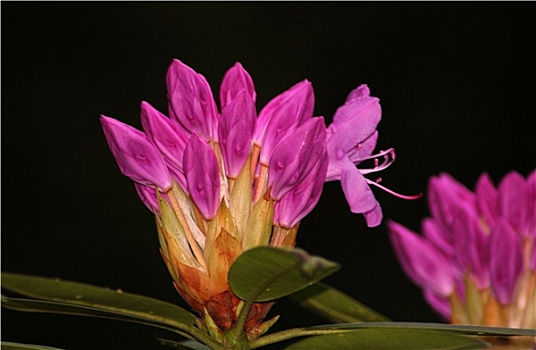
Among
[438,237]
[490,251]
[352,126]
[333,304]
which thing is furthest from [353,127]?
[438,237]

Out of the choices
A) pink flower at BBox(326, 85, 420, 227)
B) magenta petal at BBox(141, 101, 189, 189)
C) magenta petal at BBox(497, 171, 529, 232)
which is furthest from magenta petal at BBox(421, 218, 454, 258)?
magenta petal at BBox(141, 101, 189, 189)

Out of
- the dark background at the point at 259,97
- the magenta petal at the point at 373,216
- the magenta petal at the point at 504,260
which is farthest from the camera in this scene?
the dark background at the point at 259,97

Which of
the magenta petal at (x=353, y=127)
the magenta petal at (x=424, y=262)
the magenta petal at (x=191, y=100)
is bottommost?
the magenta petal at (x=424, y=262)

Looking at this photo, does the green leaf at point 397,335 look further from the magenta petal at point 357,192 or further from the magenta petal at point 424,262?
the magenta petal at point 424,262

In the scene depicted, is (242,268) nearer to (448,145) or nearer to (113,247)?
(113,247)

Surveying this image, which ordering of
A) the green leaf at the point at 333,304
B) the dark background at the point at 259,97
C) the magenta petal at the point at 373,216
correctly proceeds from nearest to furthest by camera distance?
1. the magenta petal at the point at 373,216
2. the green leaf at the point at 333,304
3. the dark background at the point at 259,97

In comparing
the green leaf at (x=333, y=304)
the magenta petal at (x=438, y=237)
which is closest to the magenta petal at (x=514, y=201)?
the magenta petal at (x=438, y=237)

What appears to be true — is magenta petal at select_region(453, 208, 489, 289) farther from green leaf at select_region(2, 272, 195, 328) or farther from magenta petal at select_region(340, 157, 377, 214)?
green leaf at select_region(2, 272, 195, 328)

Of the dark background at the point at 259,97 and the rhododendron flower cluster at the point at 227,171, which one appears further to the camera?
the dark background at the point at 259,97
